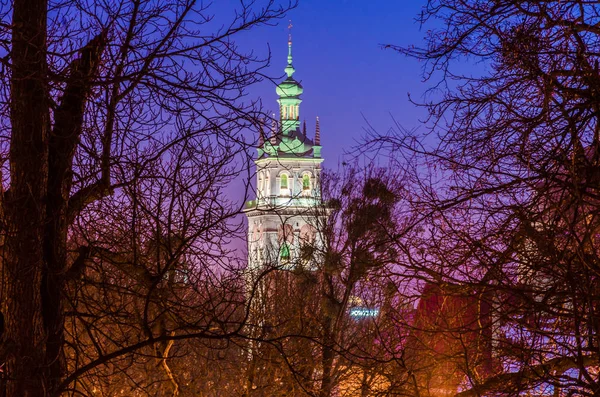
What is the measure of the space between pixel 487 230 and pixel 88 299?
342 centimetres

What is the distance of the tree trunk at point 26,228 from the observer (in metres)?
7.11

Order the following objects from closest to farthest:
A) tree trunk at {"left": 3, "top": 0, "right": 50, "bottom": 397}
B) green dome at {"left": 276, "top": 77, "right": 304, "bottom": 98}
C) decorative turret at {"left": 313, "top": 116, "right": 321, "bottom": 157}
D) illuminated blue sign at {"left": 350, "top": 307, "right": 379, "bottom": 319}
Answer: tree trunk at {"left": 3, "top": 0, "right": 50, "bottom": 397}, green dome at {"left": 276, "top": 77, "right": 304, "bottom": 98}, illuminated blue sign at {"left": 350, "top": 307, "right": 379, "bottom": 319}, decorative turret at {"left": 313, "top": 116, "right": 321, "bottom": 157}

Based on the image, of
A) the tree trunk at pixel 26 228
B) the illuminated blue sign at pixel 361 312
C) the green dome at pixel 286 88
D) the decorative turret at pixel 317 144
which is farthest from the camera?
the decorative turret at pixel 317 144

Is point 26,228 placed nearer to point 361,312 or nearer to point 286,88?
point 361,312

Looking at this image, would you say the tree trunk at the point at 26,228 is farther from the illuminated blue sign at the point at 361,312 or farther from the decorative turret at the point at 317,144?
the decorative turret at the point at 317,144

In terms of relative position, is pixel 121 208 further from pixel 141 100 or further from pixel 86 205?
pixel 141 100

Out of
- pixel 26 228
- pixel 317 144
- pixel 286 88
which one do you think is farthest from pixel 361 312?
pixel 317 144

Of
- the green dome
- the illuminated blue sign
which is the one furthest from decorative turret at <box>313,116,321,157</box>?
the illuminated blue sign

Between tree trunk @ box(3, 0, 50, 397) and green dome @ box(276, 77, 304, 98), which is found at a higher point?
green dome @ box(276, 77, 304, 98)

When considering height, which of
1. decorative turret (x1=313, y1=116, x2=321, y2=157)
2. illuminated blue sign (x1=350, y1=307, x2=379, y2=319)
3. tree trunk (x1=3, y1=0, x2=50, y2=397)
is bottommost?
tree trunk (x1=3, y1=0, x2=50, y2=397)

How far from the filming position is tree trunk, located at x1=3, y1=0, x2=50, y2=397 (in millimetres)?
7113

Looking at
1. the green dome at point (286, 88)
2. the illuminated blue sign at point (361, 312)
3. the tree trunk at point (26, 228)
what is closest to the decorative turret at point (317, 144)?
the green dome at point (286, 88)

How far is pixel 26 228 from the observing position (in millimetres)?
7086

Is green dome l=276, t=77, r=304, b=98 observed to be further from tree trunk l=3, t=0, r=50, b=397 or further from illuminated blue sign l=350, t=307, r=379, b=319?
illuminated blue sign l=350, t=307, r=379, b=319
